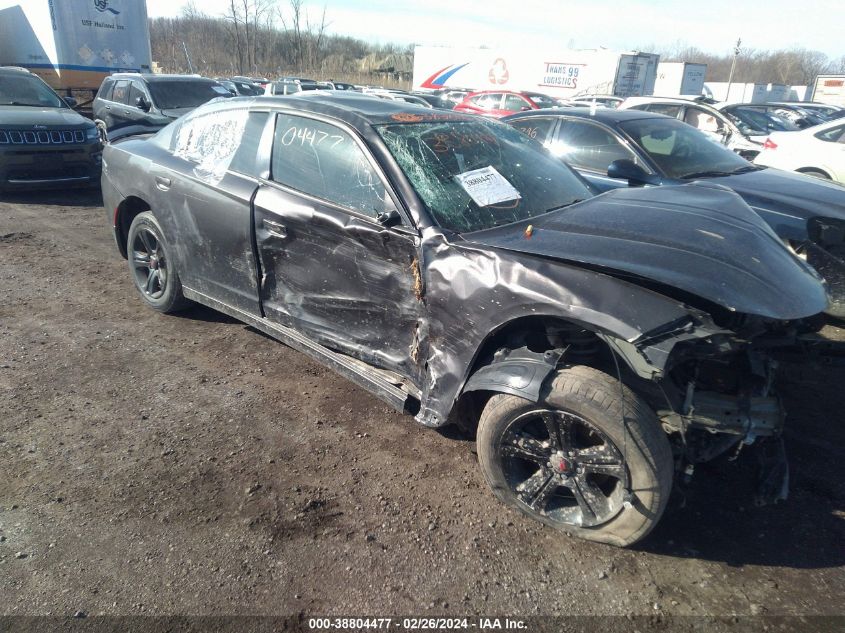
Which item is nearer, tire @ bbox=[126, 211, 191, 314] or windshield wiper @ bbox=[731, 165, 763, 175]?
tire @ bbox=[126, 211, 191, 314]

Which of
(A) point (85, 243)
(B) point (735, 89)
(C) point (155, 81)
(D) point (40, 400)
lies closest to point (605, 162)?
(D) point (40, 400)

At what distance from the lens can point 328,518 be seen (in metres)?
2.78

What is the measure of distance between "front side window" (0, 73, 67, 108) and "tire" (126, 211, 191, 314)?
248 inches

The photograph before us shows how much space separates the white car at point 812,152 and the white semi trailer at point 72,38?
15784 millimetres

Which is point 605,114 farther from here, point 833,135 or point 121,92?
point 121,92

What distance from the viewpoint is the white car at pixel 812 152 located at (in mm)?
8367

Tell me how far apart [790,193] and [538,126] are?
2.59m

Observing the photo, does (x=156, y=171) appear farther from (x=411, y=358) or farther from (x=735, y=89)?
(x=735, y=89)

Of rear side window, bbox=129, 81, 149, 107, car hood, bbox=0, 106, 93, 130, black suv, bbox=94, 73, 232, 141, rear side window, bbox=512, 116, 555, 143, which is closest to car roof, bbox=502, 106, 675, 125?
rear side window, bbox=512, 116, 555, 143

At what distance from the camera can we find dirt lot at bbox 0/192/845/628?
2375 millimetres

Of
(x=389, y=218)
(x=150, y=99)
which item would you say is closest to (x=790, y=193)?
(x=389, y=218)

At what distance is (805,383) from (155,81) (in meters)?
10.9

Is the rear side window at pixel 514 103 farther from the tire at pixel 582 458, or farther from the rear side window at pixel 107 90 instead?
the tire at pixel 582 458

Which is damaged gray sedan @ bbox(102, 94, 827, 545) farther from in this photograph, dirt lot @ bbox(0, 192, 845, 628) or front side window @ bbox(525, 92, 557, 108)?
front side window @ bbox(525, 92, 557, 108)
